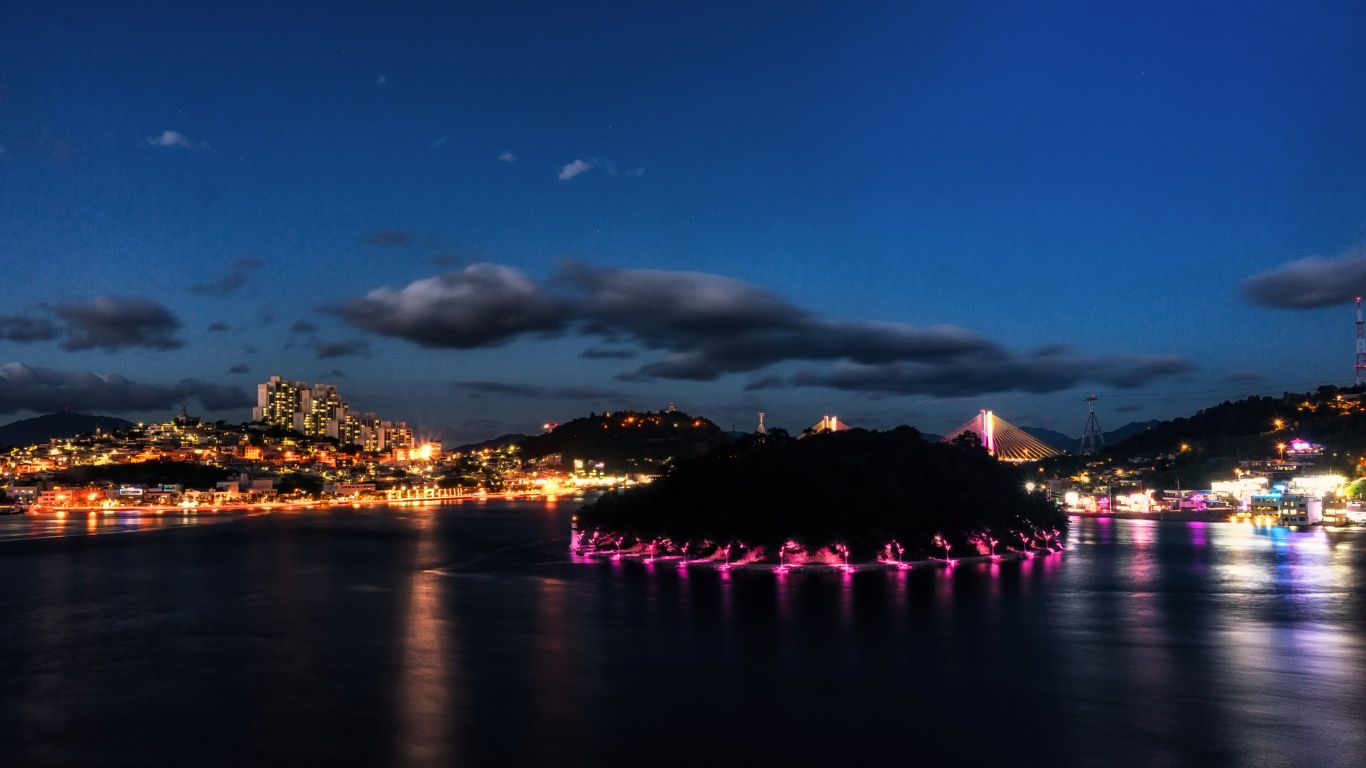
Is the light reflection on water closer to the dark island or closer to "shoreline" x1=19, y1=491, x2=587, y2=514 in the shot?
"shoreline" x1=19, y1=491, x2=587, y2=514

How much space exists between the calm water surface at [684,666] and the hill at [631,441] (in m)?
130

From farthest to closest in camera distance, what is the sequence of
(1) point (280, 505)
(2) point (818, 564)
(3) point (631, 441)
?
(3) point (631, 441)
(1) point (280, 505)
(2) point (818, 564)

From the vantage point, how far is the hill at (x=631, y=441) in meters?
166

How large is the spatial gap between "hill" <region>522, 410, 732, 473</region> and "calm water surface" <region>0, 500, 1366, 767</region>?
130m

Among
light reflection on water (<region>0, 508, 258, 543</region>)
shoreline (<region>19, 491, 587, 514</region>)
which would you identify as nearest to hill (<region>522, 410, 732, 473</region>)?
shoreline (<region>19, 491, 587, 514</region>)

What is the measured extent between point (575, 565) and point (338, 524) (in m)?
36.3

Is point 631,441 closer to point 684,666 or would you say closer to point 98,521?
point 98,521

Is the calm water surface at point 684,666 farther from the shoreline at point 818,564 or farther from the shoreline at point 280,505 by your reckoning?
the shoreline at point 280,505

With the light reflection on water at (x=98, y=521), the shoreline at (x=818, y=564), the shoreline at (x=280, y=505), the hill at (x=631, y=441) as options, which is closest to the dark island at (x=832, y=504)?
the shoreline at (x=818, y=564)

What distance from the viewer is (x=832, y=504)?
30.7 meters

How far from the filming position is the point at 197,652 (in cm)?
1898

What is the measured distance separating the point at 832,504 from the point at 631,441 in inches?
5855

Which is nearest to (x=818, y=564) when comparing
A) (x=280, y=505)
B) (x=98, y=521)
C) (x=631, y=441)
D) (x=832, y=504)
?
(x=832, y=504)

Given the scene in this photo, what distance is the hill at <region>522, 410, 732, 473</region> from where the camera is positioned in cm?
16600
